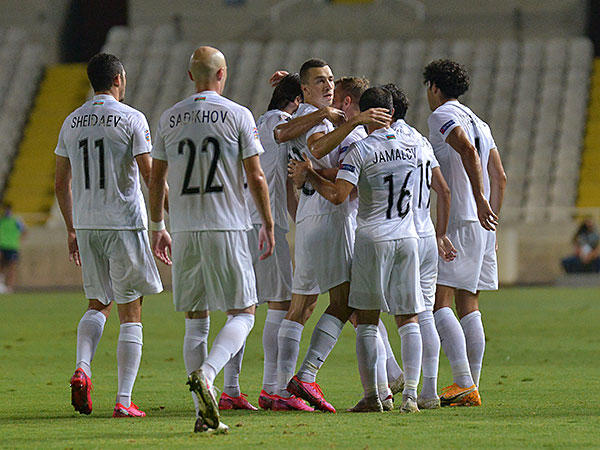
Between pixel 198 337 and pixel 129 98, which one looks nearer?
pixel 198 337

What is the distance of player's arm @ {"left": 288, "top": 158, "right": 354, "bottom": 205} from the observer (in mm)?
6465

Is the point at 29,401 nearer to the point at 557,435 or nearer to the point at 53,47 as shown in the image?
the point at 557,435

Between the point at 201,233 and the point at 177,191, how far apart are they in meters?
0.25

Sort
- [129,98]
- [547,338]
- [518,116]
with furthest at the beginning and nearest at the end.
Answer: [129,98], [518,116], [547,338]

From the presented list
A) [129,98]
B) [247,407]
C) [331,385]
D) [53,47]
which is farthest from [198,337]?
[53,47]

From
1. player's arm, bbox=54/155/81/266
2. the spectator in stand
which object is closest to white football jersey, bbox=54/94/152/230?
player's arm, bbox=54/155/81/266

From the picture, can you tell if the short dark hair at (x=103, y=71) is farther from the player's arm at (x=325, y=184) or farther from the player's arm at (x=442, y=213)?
the player's arm at (x=442, y=213)

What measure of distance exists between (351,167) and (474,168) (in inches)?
38.1

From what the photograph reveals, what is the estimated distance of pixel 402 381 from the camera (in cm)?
752

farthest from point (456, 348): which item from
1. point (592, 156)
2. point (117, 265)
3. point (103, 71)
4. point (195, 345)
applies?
point (592, 156)

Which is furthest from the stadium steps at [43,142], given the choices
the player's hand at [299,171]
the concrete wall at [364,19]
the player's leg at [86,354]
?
the player's hand at [299,171]

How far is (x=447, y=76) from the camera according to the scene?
7.32m

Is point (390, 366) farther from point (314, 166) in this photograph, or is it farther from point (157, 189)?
point (157, 189)

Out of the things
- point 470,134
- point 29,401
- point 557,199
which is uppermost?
point 557,199
